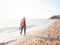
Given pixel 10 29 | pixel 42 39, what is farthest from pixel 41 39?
pixel 10 29

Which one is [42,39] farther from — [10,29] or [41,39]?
[10,29]

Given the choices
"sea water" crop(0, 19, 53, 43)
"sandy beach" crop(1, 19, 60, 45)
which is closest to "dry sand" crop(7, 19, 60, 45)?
"sandy beach" crop(1, 19, 60, 45)

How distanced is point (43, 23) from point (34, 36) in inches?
14.9

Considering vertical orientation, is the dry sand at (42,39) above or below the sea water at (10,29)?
below

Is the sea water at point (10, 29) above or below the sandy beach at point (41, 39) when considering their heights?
above

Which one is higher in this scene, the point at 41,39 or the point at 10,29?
the point at 10,29

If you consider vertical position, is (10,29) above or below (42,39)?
above

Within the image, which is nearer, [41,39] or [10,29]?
[41,39]

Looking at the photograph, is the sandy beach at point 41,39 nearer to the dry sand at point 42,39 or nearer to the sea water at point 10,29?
the dry sand at point 42,39

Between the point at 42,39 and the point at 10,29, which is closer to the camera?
the point at 42,39

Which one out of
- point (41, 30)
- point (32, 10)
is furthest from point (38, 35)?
point (32, 10)

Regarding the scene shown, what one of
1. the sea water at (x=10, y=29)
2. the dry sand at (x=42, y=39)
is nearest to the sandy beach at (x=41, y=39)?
the dry sand at (x=42, y=39)

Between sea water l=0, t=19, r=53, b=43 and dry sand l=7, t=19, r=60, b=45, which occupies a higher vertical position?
sea water l=0, t=19, r=53, b=43

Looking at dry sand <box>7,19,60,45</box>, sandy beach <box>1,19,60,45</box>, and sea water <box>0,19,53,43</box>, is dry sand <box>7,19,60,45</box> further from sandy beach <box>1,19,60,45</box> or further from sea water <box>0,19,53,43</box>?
sea water <box>0,19,53,43</box>
